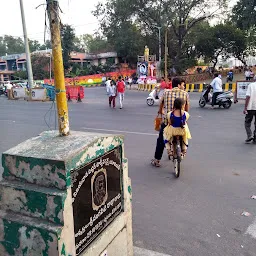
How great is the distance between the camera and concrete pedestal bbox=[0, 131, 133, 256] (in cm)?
182

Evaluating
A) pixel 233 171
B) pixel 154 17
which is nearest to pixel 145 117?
pixel 233 171

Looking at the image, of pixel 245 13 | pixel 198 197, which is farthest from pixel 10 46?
pixel 198 197

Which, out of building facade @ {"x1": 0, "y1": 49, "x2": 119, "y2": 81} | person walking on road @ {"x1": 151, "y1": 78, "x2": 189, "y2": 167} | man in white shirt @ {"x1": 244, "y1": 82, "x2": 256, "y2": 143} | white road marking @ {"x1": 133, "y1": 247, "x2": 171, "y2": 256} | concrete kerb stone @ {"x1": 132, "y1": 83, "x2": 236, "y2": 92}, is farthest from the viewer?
building facade @ {"x1": 0, "y1": 49, "x2": 119, "y2": 81}

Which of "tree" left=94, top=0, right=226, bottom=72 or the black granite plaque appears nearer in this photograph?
the black granite plaque

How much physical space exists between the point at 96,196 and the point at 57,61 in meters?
1.04

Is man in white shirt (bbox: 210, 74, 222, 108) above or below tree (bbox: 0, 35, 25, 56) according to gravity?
below

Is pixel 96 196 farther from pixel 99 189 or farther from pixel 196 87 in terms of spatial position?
pixel 196 87

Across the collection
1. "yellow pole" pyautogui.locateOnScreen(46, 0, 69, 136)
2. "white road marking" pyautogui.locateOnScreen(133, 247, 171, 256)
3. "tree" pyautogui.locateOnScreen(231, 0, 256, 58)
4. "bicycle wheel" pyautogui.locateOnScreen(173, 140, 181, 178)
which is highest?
"tree" pyautogui.locateOnScreen(231, 0, 256, 58)

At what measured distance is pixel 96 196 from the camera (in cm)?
216

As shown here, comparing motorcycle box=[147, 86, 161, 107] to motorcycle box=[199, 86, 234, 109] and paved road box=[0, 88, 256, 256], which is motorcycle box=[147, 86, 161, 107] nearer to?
motorcycle box=[199, 86, 234, 109]

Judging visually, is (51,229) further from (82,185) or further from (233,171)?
(233,171)

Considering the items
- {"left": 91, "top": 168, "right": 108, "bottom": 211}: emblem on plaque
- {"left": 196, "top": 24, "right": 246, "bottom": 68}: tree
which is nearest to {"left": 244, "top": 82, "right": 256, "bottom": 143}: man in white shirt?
{"left": 91, "top": 168, "right": 108, "bottom": 211}: emblem on plaque

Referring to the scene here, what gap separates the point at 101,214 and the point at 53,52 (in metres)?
1.26

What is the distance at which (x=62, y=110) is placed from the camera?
2.29 m
